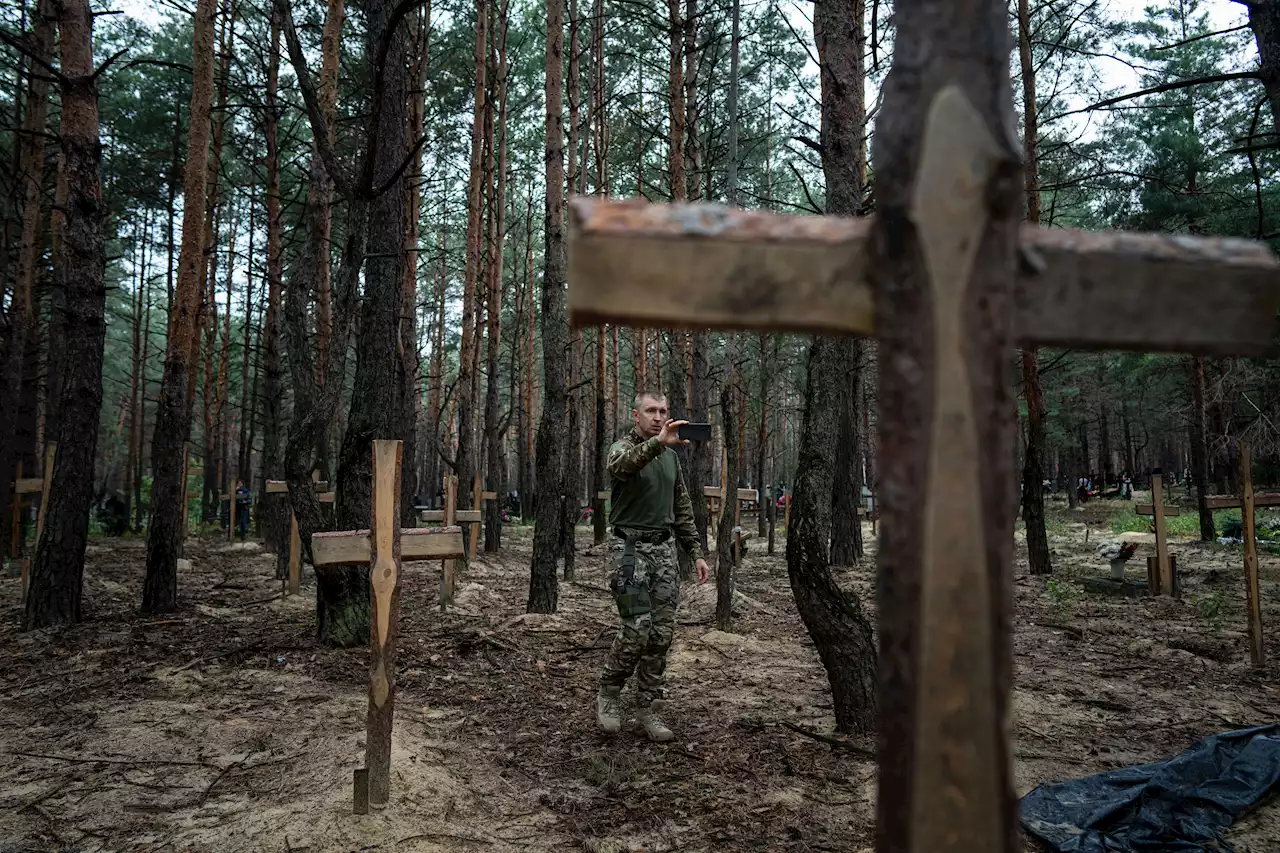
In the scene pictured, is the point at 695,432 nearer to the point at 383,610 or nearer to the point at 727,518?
the point at 383,610

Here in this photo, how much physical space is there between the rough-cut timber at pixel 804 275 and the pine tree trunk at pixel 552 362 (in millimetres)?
6740

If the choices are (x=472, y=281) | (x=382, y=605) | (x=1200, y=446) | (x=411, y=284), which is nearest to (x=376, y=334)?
(x=382, y=605)

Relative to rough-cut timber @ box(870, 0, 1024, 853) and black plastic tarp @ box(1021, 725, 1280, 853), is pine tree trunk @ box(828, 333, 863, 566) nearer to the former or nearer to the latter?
black plastic tarp @ box(1021, 725, 1280, 853)

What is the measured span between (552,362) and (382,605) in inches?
205

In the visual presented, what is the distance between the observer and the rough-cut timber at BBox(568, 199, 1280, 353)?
3.77ft

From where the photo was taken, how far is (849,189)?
445cm

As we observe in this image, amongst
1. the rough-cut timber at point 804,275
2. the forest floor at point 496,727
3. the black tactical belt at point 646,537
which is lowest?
the forest floor at point 496,727

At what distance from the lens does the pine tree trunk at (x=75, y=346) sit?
6422 millimetres

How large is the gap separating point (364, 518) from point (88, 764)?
2651 mm

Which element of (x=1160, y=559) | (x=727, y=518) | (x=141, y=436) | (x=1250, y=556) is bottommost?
(x=1160, y=559)

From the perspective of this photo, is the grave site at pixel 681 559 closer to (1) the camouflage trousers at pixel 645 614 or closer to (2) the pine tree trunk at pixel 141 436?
(1) the camouflage trousers at pixel 645 614

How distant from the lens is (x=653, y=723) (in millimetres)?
4301

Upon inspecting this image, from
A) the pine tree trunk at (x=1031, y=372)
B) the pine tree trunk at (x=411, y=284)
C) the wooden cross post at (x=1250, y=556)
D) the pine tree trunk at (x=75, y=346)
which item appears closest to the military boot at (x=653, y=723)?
the wooden cross post at (x=1250, y=556)

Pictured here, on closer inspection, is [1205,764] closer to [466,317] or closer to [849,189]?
[849,189]
